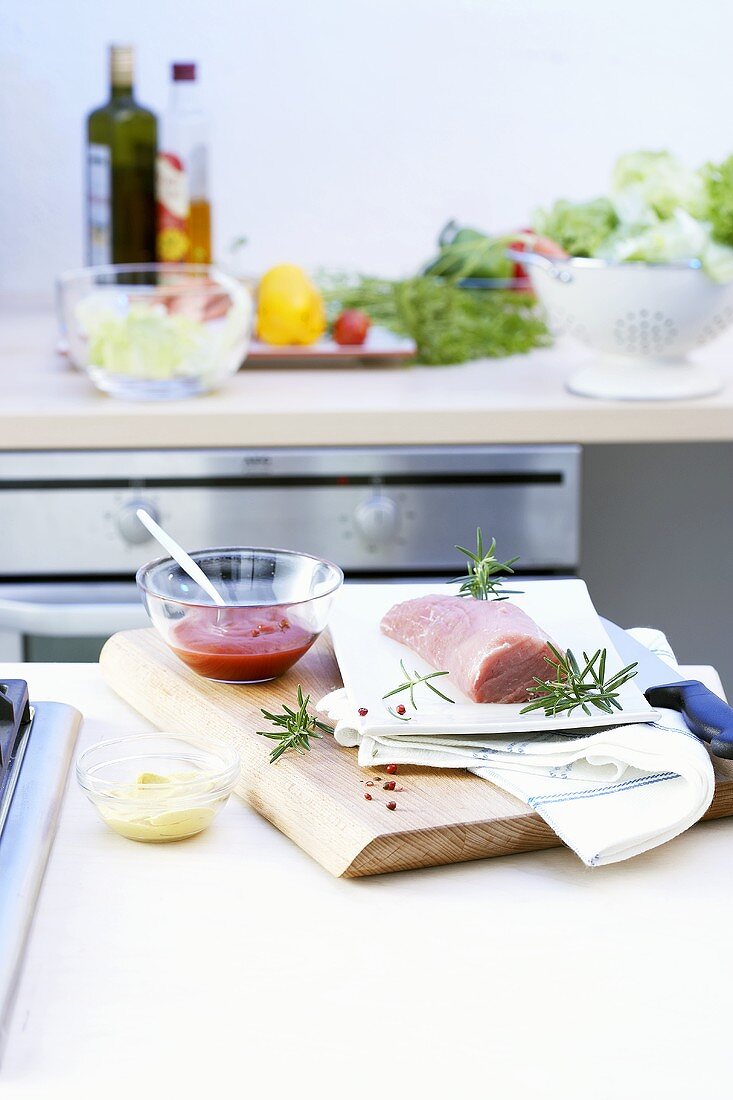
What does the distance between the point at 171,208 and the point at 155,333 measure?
1.42ft

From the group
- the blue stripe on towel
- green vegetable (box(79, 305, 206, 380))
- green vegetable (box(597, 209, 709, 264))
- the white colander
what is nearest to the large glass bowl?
green vegetable (box(79, 305, 206, 380))

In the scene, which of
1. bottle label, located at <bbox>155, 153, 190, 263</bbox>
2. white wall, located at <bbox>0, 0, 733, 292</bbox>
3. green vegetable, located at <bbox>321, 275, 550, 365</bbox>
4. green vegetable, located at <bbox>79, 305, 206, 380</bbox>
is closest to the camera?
green vegetable, located at <bbox>79, 305, 206, 380</bbox>

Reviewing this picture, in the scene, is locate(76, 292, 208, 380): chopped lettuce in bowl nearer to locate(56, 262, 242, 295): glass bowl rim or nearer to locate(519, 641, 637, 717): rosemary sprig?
locate(56, 262, 242, 295): glass bowl rim

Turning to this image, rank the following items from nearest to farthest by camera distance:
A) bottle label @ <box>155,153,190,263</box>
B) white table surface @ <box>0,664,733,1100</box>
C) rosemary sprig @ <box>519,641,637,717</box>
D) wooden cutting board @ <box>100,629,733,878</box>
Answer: white table surface @ <box>0,664,733,1100</box> < wooden cutting board @ <box>100,629,733,878</box> < rosemary sprig @ <box>519,641,637,717</box> < bottle label @ <box>155,153,190,263</box>

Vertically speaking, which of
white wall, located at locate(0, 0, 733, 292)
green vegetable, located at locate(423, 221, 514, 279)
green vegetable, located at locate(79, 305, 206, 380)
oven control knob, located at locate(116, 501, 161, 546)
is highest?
white wall, located at locate(0, 0, 733, 292)

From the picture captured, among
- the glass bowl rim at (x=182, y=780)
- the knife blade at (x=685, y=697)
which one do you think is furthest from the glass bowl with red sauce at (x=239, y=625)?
the knife blade at (x=685, y=697)

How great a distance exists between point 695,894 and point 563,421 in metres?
1.13

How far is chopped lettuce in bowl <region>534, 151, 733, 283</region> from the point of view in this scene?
171cm

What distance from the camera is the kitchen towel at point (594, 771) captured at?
731 millimetres

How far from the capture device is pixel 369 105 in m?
2.44

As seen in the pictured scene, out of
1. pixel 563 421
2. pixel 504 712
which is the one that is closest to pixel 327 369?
pixel 563 421

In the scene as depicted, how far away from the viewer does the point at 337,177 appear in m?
2.46

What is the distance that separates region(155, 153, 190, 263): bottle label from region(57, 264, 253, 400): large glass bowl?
1.03 feet

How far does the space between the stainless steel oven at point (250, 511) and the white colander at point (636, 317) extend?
139 mm
